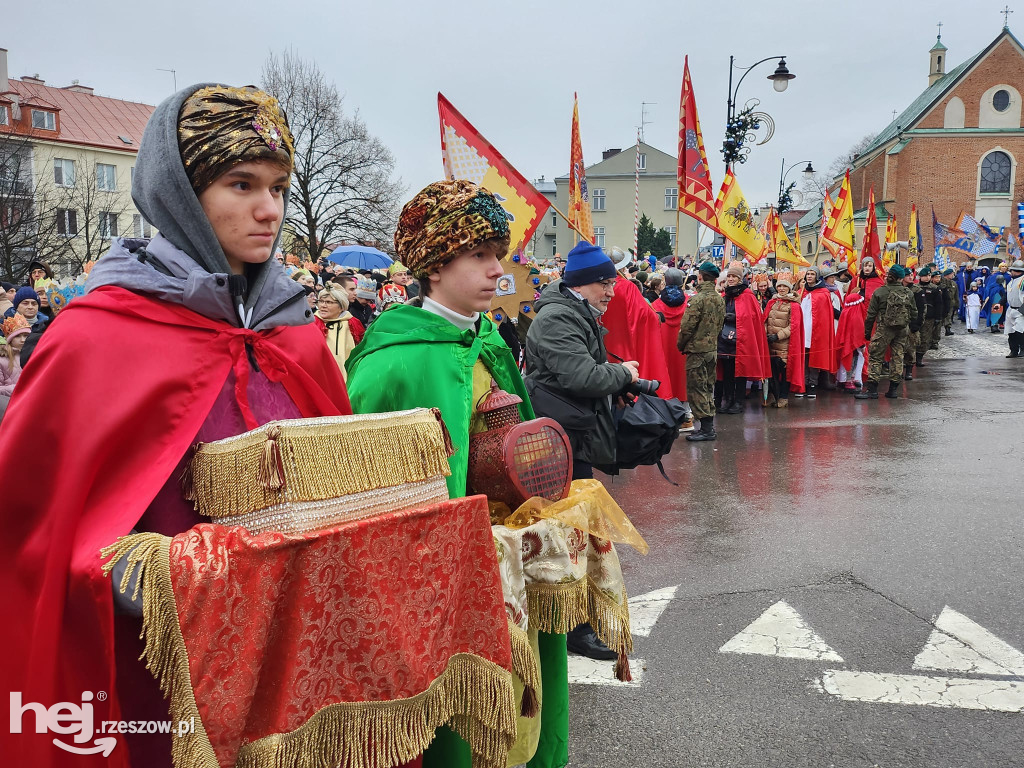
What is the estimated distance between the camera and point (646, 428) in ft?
13.6

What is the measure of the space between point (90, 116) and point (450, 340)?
2355 inches

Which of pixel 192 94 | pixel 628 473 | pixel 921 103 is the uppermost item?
pixel 921 103

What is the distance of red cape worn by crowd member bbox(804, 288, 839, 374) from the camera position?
44.8 ft

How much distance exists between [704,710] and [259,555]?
291 cm

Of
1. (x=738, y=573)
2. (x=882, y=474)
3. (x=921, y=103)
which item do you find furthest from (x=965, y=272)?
(x=921, y=103)

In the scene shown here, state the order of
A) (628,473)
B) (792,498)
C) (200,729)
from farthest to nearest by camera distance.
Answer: (628,473)
(792,498)
(200,729)

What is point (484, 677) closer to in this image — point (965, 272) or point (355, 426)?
point (355, 426)

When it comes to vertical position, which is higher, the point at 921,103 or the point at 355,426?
the point at 921,103

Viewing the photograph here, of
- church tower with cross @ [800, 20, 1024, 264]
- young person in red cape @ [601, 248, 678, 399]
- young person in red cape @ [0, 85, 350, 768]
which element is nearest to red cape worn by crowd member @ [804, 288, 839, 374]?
young person in red cape @ [601, 248, 678, 399]

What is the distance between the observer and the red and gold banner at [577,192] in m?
7.61

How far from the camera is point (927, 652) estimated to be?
4.06 m

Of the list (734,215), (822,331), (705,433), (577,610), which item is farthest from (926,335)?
(577,610)

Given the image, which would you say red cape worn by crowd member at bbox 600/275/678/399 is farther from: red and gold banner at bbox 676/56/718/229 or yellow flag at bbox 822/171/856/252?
yellow flag at bbox 822/171/856/252

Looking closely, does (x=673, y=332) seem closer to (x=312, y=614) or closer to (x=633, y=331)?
(x=633, y=331)
